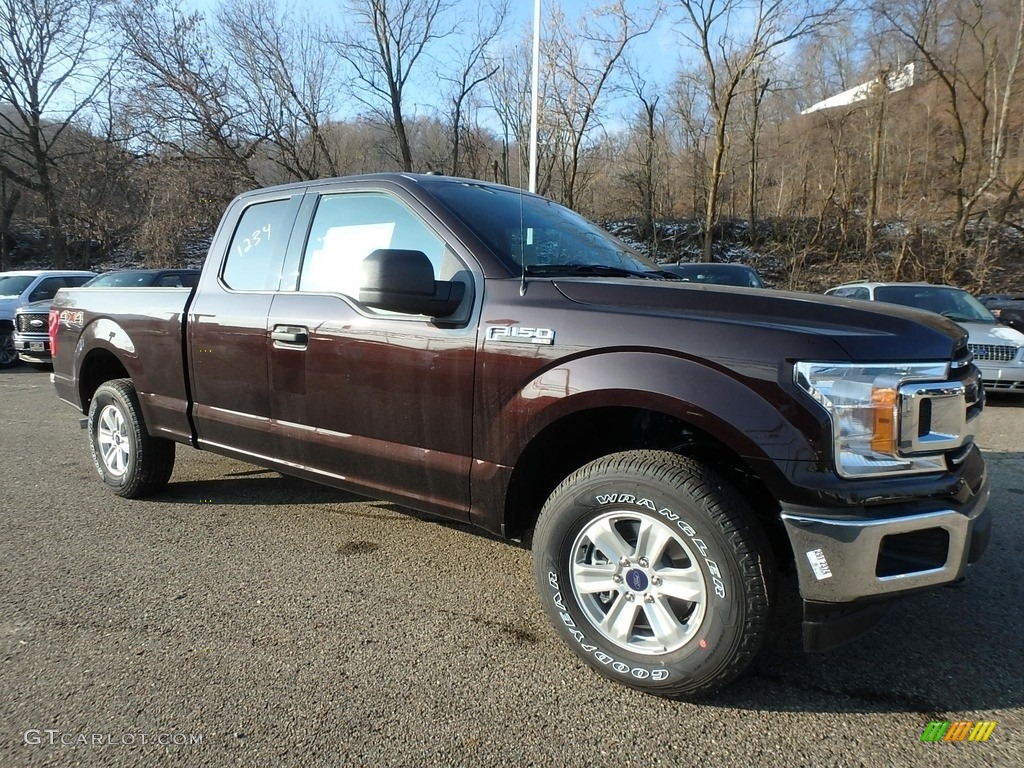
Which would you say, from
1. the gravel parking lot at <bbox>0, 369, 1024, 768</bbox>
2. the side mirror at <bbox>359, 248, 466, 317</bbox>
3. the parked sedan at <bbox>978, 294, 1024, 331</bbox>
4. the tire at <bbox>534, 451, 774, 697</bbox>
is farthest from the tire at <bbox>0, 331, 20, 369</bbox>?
the parked sedan at <bbox>978, 294, 1024, 331</bbox>

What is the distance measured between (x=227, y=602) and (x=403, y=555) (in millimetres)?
907

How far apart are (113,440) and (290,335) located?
7.02ft

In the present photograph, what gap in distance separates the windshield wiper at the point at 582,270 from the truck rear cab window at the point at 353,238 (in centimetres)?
43

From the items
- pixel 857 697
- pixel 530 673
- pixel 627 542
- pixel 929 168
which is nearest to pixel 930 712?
pixel 857 697

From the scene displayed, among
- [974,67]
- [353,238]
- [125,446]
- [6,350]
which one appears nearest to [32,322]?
[6,350]

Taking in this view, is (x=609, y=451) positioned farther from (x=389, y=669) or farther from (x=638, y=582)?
(x=389, y=669)

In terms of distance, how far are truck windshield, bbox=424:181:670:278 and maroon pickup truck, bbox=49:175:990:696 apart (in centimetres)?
2

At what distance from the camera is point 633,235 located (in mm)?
30109

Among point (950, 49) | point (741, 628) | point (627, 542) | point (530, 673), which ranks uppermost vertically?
point (950, 49)

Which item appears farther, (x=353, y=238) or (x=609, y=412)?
(x=353, y=238)

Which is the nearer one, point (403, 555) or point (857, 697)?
point (857, 697)

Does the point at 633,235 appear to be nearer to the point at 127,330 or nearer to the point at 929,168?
the point at 929,168

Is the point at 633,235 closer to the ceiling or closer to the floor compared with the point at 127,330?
closer to the ceiling

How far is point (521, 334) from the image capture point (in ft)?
8.45
